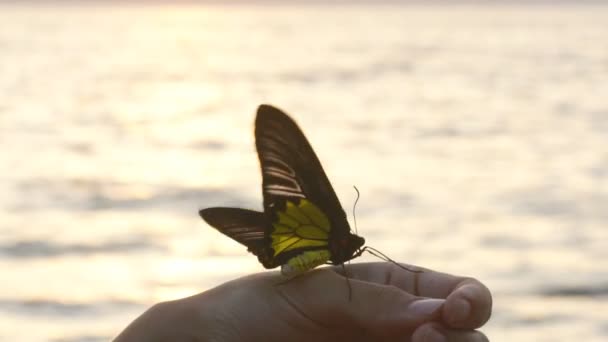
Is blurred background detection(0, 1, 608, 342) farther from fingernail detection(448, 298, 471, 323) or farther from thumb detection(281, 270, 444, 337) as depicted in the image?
fingernail detection(448, 298, 471, 323)

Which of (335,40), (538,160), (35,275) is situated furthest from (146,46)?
(35,275)

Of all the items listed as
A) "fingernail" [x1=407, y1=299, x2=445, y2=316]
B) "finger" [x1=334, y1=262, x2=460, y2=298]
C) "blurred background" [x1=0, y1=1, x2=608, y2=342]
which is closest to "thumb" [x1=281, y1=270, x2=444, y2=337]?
"fingernail" [x1=407, y1=299, x2=445, y2=316]

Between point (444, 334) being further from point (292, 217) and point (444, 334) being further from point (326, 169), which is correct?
point (326, 169)

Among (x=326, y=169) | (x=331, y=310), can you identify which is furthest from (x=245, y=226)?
(x=326, y=169)

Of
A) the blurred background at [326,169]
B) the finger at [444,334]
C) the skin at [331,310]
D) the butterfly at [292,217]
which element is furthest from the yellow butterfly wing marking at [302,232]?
the blurred background at [326,169]

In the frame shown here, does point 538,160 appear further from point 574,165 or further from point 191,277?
point 191,277

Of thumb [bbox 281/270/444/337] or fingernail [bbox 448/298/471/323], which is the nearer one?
fingernail [bbox 448/298/471/323]
